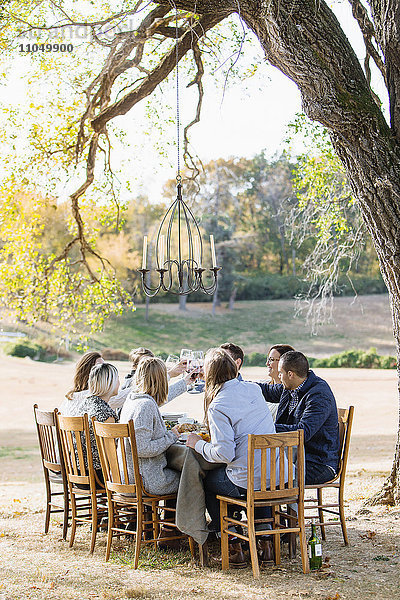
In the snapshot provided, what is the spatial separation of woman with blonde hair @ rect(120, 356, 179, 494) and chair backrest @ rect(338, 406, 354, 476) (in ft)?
3.49

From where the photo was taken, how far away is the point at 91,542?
437 centimetres

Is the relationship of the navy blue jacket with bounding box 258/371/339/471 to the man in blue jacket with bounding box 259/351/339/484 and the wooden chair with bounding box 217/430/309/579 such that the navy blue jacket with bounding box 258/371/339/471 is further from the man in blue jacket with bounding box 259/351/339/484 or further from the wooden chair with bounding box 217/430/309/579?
the wooden chair with bounding box 217/430/309/579

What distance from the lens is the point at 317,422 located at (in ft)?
13.4

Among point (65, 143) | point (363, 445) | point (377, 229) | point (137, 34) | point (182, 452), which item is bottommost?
point (363, 445)

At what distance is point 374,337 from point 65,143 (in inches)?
898

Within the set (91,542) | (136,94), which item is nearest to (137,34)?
(136,94)

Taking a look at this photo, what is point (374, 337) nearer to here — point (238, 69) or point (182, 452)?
point (238, 69)

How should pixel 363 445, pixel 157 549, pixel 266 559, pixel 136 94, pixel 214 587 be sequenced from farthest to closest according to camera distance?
1. pixel 363 445
2. pixel 136 94
3. pixel 157 549
4. pixel 266 559
5. pixel 214 587

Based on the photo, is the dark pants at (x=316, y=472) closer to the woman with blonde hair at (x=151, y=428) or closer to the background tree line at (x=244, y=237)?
the woman with blonde hair at (x=151, y=428)

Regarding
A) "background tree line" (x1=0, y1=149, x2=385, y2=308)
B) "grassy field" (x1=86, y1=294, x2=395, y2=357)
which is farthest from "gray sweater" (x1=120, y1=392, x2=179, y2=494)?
"grassy field" (x1=86, y1=294, x2=395, y2=357)

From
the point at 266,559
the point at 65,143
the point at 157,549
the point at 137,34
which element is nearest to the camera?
the point at 266,559

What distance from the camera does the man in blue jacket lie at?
412 centimetres

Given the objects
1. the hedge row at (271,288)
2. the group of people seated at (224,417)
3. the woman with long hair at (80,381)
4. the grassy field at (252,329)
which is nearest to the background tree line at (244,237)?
the hedge row at (271,288)

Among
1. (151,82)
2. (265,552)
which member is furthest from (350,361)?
(265,552)
